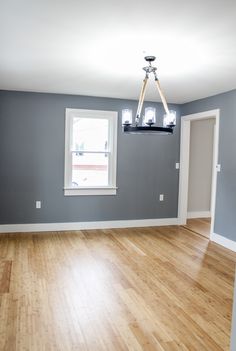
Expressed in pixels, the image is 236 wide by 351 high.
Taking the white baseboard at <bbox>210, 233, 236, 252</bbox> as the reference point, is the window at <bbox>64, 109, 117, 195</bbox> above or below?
above

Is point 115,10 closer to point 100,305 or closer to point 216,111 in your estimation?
point 100,305

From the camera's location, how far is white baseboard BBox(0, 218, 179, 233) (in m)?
5.34

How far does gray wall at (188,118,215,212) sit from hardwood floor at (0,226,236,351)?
2103 mm

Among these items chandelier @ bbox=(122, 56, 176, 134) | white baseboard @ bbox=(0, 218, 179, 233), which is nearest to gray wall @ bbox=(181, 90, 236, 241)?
white baseboard @ bbox=(0, 218, 179, 233)

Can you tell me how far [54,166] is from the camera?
18.1ft

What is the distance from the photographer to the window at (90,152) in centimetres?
558

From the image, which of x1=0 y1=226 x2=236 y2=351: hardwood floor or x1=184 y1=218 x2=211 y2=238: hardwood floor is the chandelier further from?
x1=184 y1=218 x2=211 y2=238: hardwood floor

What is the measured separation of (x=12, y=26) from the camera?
8.54 feet

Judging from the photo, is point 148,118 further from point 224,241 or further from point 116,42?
point 224,241

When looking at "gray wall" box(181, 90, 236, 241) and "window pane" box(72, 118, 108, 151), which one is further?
"window pane" box(72, 118, 108, 151)

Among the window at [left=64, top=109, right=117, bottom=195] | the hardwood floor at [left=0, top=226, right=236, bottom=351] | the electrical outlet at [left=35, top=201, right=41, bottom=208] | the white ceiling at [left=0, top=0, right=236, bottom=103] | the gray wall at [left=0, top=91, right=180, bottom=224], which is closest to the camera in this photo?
the white ceiling at [left=0, top=0, right=236, bottom=103]

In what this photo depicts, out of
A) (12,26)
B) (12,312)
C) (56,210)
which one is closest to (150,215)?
(56,210)

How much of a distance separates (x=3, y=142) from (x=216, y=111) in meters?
3.48

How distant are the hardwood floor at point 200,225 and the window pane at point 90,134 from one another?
7.36 ft
